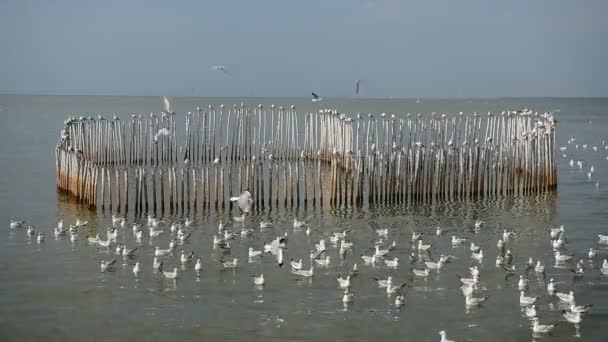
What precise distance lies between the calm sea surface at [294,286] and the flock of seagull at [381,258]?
0.13m

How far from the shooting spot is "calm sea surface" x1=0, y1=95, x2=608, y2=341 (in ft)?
52.8

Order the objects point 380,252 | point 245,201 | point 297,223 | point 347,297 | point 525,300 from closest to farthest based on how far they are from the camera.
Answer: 1. point 525,300
2. point 347,297
3. point 380,252
4. point 297,223
5. point 245,201

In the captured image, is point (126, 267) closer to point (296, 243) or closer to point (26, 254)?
point (26, 254)

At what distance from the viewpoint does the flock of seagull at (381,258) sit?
17.7 meters

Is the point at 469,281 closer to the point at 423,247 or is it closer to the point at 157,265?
the point at 423,247

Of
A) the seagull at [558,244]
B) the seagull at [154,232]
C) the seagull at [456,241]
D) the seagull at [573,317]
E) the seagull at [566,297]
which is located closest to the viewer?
the seagull at [573,317]

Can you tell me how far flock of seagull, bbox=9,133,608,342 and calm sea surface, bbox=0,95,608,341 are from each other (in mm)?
134

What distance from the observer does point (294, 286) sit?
18828mm

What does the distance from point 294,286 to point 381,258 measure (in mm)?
3009

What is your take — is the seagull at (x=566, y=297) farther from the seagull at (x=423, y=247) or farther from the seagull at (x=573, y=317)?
the seagull at (x=423, y=247)

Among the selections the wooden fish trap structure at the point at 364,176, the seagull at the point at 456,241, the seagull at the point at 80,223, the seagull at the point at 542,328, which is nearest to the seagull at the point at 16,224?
the seagull at the point at 80,223

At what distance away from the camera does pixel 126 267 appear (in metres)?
20.5

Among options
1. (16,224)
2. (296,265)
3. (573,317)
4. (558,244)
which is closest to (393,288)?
(296,265)

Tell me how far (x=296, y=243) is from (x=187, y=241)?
9.50 feet
